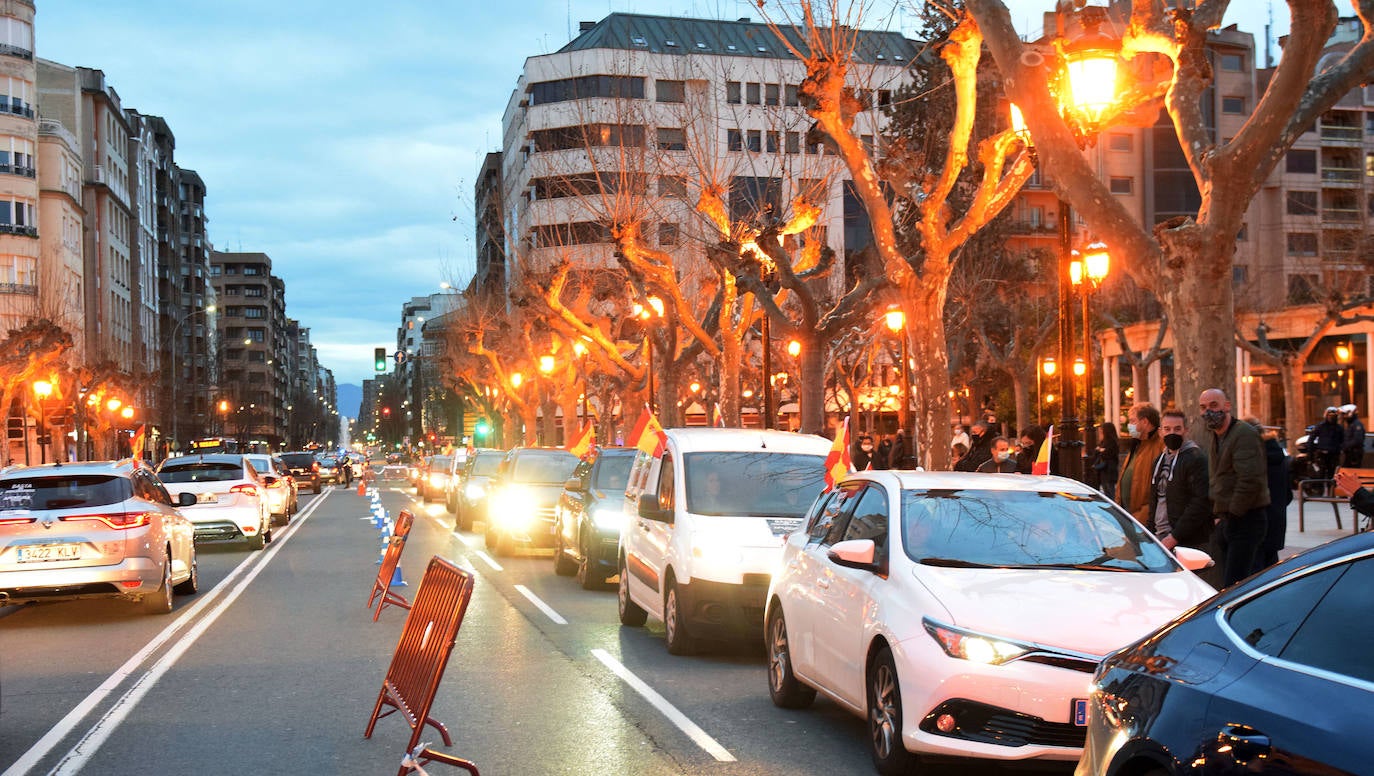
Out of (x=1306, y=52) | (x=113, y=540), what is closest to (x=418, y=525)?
(x=113, y=540)

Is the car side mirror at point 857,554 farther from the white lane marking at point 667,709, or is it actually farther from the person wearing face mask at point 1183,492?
the person wearing face mask at point 1183,492

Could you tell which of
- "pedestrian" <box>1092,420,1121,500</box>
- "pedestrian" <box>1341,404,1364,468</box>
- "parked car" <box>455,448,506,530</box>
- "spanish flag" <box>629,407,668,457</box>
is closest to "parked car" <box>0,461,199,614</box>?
"spanish flag" <box>629,407,668,457</box>

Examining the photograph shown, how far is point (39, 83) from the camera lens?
273 feet

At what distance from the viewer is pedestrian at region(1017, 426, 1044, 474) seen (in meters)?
19.4

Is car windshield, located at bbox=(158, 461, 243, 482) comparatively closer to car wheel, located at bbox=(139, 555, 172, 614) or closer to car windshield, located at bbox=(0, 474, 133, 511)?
car wheel, located at bbox=(139, 555, 172, 614)

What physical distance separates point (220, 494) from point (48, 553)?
10535 mm

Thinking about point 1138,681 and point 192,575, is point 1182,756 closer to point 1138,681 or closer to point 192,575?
point 1138,681

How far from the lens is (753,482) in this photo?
42.5 ft

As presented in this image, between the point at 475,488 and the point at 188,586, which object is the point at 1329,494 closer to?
the point at 475,488

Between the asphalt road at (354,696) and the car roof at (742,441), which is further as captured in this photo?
the car roof at (742,441)

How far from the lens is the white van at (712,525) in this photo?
11.5m

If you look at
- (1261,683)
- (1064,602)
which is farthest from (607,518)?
(1261,683)

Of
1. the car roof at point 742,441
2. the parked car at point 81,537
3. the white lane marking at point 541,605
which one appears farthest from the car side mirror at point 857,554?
the parked car at point 81,537

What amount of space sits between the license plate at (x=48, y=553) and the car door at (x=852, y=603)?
28.0ft
